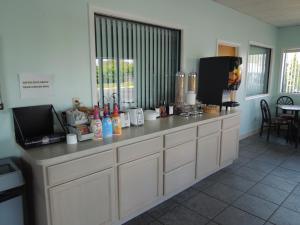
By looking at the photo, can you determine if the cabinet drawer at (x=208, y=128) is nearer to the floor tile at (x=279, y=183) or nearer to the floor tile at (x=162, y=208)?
the floor tile at (x=162, y=208)

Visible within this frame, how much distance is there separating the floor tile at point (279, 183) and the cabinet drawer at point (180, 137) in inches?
50.8

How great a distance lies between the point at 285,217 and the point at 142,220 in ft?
4.76

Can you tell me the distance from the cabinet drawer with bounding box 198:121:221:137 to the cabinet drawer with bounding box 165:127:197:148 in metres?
0.12

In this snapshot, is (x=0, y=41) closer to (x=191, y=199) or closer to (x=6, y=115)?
(x=6, y=115)

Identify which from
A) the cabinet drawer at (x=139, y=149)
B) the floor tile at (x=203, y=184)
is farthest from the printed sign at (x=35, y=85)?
the floor tile at (x=203, y=184)

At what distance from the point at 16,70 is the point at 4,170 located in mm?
795

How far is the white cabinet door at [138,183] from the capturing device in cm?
199

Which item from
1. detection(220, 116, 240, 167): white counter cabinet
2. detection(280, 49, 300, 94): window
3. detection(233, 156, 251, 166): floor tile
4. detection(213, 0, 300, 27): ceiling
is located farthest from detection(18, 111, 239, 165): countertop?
detection(280, 49, 300, 94): window

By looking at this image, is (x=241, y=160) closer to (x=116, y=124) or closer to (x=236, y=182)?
(x=236, y=182)

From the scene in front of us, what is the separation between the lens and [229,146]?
3.31 m

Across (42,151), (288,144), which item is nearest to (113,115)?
(42,151)

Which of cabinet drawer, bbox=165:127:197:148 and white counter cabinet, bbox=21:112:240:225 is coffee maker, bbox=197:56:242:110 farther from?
cabinet drawer, bbox=165:127:197:148

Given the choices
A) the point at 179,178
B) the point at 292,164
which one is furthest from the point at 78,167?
the point at 292,164

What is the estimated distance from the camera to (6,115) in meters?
1.82
